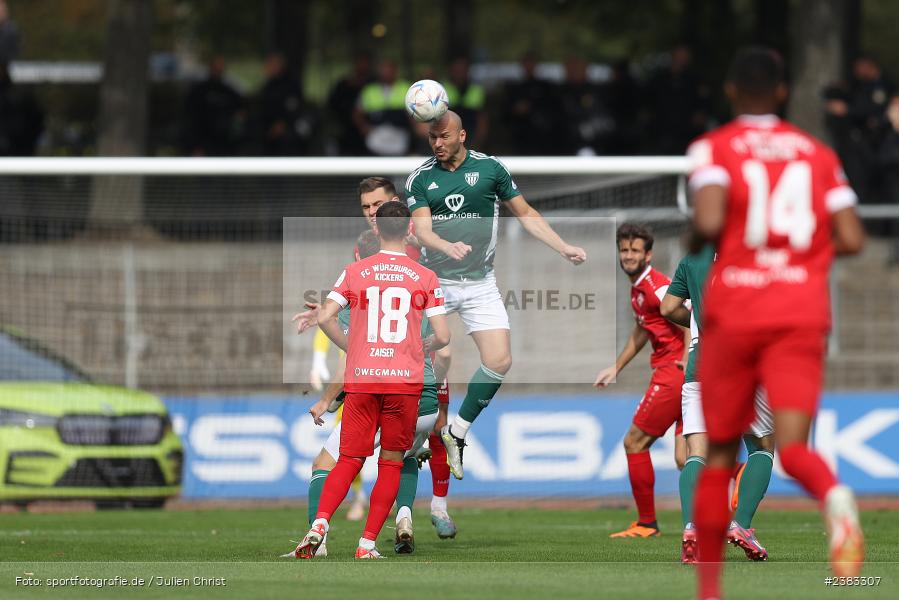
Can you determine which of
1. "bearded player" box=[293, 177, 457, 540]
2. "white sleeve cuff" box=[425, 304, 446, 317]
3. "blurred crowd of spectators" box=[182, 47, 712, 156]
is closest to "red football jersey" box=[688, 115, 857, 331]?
"white sleeve cuff" box=[425, 304, 446, 317]

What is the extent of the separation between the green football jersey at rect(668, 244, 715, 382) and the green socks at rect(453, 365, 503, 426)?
1.70 metres

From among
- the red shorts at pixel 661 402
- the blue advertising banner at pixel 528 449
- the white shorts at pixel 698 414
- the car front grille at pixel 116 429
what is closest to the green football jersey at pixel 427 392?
the white shorts at pixel 698 414

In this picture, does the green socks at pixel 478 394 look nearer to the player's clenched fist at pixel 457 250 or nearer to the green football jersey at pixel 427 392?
the green football jersey at pixel 427 392

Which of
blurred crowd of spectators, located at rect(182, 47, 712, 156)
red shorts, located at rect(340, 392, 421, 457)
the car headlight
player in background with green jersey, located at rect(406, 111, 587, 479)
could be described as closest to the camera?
red shorts, located at rect(340, 392, 421, 457)

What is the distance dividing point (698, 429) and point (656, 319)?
6.02 feet

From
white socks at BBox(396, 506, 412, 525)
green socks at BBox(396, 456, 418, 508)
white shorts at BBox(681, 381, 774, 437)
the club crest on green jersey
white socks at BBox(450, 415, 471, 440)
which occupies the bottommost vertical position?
white socks at BBox(396, 506, 412, 525)

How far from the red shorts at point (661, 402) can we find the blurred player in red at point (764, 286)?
5159 mm

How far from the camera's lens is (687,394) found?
9852 mm

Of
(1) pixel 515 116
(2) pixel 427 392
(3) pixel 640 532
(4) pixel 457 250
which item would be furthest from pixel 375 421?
(1) pixel 515 116

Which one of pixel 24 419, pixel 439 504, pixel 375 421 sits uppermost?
pixel 375 421

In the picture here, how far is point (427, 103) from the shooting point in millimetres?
10500

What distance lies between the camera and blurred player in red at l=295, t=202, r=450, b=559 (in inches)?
364

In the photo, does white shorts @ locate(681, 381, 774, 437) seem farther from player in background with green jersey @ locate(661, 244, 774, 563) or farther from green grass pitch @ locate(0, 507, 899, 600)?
green grass pitch @ locate(0, 507, 899, 600)

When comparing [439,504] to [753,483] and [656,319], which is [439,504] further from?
[753,483]
